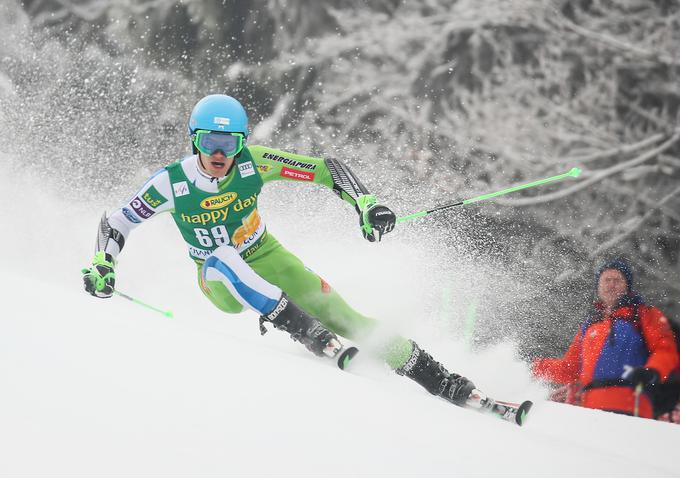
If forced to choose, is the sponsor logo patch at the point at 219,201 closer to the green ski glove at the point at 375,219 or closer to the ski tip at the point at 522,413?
the green ski glove at the point at 375,219

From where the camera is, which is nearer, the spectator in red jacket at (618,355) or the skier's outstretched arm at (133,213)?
the skier's outstretched arm at (133,213)

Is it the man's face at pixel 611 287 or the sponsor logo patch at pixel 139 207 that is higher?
the man's face at pixel 611 287

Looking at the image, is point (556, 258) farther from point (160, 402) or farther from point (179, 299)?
point (160, 402)

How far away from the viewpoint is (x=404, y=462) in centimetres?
204

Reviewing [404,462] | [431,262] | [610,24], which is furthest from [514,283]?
[404,462]

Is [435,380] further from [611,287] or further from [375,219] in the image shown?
[611,287]

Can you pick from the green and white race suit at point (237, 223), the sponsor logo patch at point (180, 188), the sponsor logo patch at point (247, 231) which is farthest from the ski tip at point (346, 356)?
the sponsor logo patch at point (180, 188)

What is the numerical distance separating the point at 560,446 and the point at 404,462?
94 centimetres

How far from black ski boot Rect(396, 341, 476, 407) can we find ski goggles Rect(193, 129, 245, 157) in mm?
1383

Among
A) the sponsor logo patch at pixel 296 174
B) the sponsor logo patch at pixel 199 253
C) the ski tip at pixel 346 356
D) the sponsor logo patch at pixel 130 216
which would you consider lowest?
the ski tip at pixel 346 356

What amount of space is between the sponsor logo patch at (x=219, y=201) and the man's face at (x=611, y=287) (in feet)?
7.50

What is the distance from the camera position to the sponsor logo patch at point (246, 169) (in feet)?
13.7

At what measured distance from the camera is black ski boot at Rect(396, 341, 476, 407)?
12.4 ft

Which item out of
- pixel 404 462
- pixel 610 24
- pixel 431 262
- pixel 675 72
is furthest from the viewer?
pixel 610 24
